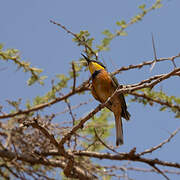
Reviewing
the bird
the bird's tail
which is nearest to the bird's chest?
the bird

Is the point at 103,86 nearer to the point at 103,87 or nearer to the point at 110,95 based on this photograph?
the point at 103,87

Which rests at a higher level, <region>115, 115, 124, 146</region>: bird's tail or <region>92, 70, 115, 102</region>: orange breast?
<region>92, 70, 115, 102</region>: orange breast

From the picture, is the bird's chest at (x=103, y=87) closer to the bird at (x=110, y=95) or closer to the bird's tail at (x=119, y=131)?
the bird at (x=110, y=95)

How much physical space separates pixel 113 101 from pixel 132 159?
629 mm

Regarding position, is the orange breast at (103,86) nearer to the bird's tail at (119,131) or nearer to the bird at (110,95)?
the bird at (110,95)

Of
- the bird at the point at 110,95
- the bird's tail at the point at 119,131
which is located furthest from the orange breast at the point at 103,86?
the bird's tail at the point at 119,131

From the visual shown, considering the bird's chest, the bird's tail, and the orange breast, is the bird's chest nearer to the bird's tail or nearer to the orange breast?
the orange breast

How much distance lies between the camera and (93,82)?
3385mm

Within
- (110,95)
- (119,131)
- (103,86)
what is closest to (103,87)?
(103,86)

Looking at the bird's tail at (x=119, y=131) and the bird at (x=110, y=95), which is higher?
the bird at (x=110, y=95)

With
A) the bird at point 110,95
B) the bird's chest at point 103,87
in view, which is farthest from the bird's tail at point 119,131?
the bird's chest at point 103,87

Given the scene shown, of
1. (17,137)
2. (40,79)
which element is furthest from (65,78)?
(17,137)

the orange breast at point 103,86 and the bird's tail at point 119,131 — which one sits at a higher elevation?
the orange breast at point 103,86

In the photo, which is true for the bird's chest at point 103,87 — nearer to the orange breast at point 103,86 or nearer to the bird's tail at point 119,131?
the orange breast at point 103,86
